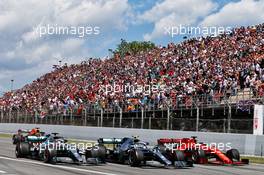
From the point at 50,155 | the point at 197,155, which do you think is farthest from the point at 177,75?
the point at 50,155

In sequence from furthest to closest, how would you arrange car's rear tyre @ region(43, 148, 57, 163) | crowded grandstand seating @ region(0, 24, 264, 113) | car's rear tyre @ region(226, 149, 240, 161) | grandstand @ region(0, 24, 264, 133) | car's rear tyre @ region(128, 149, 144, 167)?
1. crowded grandstand seating @ region(0, 24, 264, 113)
2. grandstand @ region(0, 24, 264, 133)
3. car's rear tyre @ region(226, 149, 240, 161)
4. car's rear tyre @ region(43, 148, 57, 163)
5. car's rear tyre @ region(128, 149, 144, 167)

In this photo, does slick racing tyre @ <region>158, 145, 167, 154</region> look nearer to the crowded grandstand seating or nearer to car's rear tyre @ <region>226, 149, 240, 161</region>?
car's rear tyre @ <region>226, 149, 240, 161</region>

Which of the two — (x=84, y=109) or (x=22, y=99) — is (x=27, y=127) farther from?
(x=22, y=99)

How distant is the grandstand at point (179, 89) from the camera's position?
25.0m

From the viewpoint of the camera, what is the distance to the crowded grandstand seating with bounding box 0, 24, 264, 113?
2659 cm

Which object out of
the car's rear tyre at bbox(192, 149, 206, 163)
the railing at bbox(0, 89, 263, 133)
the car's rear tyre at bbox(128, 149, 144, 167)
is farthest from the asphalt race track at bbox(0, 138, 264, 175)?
the railing at bbox(0, 89, 263, 133)

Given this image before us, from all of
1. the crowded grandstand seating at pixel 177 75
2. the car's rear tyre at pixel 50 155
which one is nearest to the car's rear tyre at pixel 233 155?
the car's rear tyre at pixel 50 155

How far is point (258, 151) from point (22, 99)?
35.4 m

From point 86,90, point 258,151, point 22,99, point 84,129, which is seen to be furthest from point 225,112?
point 22,99

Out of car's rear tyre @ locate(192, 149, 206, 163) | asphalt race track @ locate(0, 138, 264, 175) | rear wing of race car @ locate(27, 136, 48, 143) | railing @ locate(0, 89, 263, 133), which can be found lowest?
asphalt race track @ locate(0, 138, 264, 175)

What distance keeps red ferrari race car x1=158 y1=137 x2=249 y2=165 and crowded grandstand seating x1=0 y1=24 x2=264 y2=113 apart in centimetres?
674

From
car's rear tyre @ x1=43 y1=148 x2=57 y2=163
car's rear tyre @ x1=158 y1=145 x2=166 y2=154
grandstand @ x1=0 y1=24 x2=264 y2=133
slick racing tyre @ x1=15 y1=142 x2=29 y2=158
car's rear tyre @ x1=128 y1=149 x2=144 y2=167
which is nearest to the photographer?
car's rear tyre @ x1=128 y1=149 x2=144 y2=167

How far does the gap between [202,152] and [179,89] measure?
1236cm

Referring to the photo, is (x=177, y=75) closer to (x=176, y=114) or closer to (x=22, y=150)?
(x=176, y=114)
